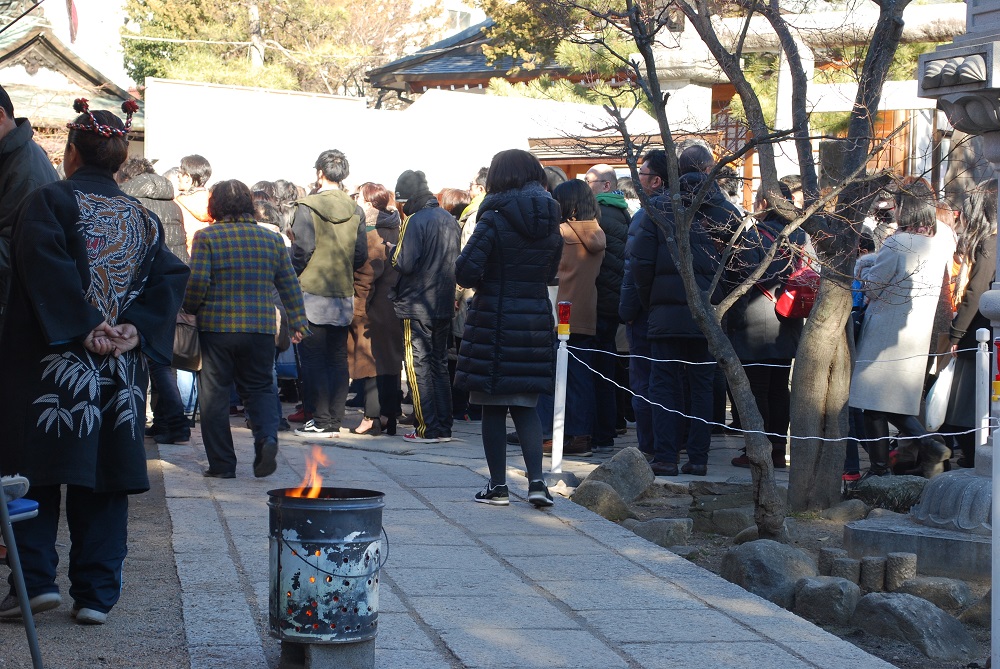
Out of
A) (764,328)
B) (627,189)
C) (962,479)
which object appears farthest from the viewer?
(627,189)

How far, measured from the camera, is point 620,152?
6.18 m

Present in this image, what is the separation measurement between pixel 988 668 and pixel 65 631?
3.37m

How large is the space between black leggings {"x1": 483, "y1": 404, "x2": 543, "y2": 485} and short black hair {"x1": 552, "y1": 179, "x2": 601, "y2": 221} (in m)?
2.34

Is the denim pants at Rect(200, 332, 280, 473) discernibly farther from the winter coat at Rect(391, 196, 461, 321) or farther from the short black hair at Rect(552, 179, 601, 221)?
the short black hair at Rect(552, 179, 601, 221)

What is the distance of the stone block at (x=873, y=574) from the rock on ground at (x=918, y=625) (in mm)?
658

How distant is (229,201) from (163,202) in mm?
1607

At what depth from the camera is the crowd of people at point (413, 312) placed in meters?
→ 4.19

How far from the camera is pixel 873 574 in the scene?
18.3 ft

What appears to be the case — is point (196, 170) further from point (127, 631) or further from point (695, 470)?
point (127, 631)

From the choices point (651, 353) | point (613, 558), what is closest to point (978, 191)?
point (651, 353)

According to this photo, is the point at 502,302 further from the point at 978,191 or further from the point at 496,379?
the point at 978,191

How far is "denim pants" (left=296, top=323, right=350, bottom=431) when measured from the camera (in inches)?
362

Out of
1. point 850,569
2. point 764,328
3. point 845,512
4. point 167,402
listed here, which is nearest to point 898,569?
point 850,569

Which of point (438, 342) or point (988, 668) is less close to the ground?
point (438, 342)
